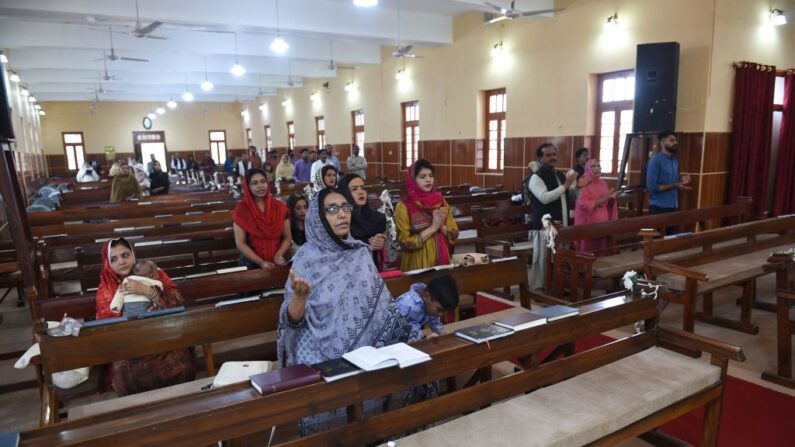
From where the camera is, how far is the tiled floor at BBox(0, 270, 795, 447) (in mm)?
2932

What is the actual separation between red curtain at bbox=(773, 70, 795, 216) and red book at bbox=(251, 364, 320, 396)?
832cm

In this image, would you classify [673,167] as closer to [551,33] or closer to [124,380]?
[551,33]

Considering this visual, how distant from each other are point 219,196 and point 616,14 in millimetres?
6738

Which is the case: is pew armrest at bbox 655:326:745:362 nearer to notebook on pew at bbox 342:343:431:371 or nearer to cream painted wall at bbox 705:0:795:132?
notebook on pew at bbox 342:343:431:371

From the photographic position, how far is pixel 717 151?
22.0 ft

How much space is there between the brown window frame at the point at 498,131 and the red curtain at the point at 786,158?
430cm

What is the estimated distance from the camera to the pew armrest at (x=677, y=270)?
314 cm

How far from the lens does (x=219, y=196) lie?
8.17 metres

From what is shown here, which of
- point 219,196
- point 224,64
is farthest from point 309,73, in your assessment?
point 219,196

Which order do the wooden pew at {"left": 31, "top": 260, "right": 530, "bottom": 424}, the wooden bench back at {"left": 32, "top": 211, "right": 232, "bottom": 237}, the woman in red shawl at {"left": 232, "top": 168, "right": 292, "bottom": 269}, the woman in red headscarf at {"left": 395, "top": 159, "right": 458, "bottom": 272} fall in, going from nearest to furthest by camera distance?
the wooden pew at {"left": 31, "top": 260, "right": 530, "bottom": 424} → the woman in red headscarf at {"left": 395, "top": 159, "right": 458, "bottom": 272} → the woman in red shawl at {"left": 232, "top": 168, "right": 292, "bottom": 269} → the wooden bench back at {"left": 32, "top": 211, "right": 232, "bottom": 237}

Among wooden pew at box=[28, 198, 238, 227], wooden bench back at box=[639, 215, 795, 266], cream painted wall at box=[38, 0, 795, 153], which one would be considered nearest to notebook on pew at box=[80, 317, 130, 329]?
wooden bench back at box=[639, 215, 795, 266]

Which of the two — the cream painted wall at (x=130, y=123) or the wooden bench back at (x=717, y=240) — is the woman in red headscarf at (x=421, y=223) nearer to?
the wooden bench back at (x=717, y=240)

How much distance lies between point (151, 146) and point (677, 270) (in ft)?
86.7

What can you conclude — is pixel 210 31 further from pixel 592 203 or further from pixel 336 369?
pixel 336 369
